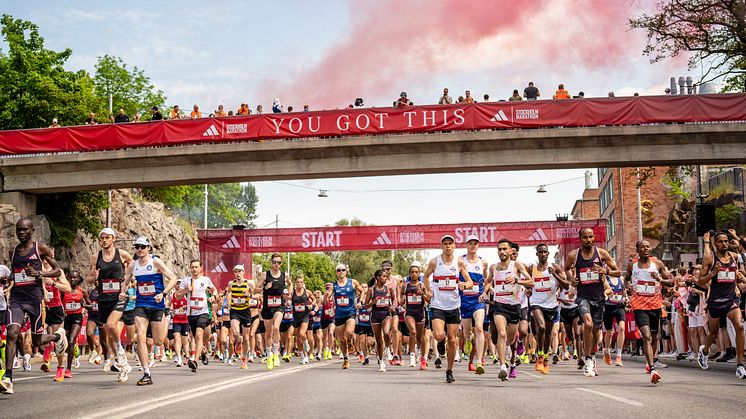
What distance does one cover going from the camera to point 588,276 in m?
15.1

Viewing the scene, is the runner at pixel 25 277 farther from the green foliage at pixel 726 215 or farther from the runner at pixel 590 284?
the green foliage at pixel 726 215

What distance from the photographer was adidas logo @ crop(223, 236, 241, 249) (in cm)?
4325

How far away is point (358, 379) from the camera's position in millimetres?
14805

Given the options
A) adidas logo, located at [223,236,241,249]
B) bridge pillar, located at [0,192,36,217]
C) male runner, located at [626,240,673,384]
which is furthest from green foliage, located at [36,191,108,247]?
male runner, located at [626,240,673,384]

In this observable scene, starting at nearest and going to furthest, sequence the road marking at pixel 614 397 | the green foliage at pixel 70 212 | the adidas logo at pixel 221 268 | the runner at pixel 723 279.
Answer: the road marking at pixel 614 397
the runner at pixel 723 279
the green foliage at pixel 70 212
the adidas logo at pixel 221 268

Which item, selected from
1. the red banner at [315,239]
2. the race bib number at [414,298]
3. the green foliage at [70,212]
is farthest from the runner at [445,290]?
the green foliage at [70,212]

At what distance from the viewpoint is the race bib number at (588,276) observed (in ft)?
49.3

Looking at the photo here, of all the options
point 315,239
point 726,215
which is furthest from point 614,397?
point 726,215

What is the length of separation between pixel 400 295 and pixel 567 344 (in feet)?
15.3

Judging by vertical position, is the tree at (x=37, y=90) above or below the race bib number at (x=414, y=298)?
above

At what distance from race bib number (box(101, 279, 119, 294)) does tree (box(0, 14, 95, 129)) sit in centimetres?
2949

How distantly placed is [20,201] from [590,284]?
93.9 ft

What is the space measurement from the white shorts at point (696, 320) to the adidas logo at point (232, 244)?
2648 centimetres

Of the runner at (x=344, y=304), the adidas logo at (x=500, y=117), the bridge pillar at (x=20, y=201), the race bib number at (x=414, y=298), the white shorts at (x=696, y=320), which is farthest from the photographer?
the bridge pillar at (x=20, y=201)
